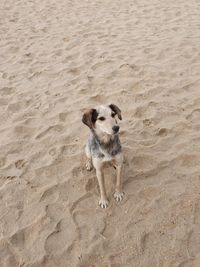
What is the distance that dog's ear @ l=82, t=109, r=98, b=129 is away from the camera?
3.38m

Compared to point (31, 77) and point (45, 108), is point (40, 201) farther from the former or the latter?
point (31, 77)

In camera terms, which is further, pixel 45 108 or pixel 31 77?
pixel 31 77

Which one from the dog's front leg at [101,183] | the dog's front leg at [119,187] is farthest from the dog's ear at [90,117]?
the dog's front leg at [119,187]

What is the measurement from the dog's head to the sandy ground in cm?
90

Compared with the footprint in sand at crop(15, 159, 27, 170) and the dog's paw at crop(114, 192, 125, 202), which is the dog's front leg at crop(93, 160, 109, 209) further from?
the footprint in sand at crop(15, 159, 27, 170)

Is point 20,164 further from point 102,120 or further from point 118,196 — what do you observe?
point 102,120

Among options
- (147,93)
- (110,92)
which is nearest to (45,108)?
(110,92)

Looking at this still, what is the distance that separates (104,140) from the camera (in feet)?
11.6

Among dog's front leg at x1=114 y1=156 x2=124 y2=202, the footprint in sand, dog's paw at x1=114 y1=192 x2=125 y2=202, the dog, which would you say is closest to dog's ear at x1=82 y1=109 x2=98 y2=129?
the dog

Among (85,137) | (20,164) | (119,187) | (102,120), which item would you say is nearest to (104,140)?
(102,120)

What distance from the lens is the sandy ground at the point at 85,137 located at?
3.39 metres

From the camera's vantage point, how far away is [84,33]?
816 centimetres

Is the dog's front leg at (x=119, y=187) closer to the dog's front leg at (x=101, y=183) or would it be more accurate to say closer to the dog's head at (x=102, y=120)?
the dog's front leg at (x=101, y=183)

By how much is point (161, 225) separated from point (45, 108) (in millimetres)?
2822
